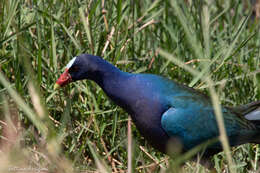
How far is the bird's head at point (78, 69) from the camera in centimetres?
279

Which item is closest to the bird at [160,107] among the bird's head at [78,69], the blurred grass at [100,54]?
the bird's head at [78,69]

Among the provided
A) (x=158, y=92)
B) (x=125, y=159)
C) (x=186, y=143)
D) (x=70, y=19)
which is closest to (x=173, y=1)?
(x=158, y=92)

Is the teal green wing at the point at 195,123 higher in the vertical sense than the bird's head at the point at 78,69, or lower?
lower

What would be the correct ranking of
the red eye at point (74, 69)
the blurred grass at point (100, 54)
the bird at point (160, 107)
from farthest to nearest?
the blurred grass at point (100, 54) → the red eye at point (74, 69) → the bird at point (160, 107)

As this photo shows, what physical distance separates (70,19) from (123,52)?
47 cm

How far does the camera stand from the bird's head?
9.14 feet

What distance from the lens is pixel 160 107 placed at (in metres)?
2.72

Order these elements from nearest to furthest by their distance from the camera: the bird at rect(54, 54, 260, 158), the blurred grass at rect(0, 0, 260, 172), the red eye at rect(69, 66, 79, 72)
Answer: the bird at rect(54, 54, 260, 158) < the red eye at rect(69, 66, 79, 72) < the blurred grass at rect(0, 0, 260, 172)

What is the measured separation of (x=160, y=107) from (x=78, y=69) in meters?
0.56

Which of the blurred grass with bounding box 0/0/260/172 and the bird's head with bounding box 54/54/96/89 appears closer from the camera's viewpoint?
the bird's head with bounding box 54/54/96/89

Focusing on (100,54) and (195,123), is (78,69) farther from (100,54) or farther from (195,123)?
(195,123)

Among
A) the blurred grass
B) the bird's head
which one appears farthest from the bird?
the blurred grass

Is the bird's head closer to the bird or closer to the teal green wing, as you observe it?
the bird

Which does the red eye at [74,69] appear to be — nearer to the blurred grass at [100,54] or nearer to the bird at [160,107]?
the bird at [160,107]
